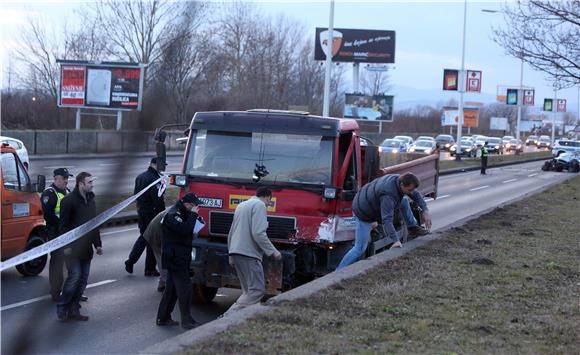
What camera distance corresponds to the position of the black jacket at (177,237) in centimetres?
908

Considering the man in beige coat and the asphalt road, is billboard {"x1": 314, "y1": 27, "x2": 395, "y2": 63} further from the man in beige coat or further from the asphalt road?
the man in beige coat

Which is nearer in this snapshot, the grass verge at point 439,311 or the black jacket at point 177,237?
the grass verge at point 439,311

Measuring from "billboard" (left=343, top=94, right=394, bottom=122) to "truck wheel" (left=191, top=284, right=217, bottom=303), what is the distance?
67.3 m

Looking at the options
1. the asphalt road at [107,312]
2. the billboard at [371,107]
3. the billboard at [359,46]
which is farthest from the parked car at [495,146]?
the asphalt road at [107,312]

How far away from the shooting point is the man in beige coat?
916 cm

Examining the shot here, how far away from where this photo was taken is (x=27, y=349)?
5.19ft

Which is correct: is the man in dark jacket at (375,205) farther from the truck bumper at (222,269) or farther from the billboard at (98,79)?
the billboard at (98,79)

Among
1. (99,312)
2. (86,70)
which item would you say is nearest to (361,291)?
(99,312)

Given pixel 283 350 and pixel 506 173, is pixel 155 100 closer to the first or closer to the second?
pixel 283 350

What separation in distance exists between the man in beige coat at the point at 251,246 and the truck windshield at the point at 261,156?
61.4 inches

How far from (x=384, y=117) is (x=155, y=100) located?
79015mm

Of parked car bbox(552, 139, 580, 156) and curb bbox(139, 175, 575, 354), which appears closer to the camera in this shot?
curb bbox(139, 175, 575, 354)

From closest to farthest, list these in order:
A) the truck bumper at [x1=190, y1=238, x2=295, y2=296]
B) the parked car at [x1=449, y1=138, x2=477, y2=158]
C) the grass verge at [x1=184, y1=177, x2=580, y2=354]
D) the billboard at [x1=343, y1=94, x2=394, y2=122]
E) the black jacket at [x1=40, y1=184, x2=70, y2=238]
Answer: the grass verge at [x1=184, y1=177, x2=580, y2=354], the black jacket at [x1=40, y1=184, x2=70, y2=238], the truck bumper at [x1=190, y1=238, x2=295, y2=296], the parked car at [x1=449, y1=138, x2=477, y2=158], the billboard at [x1=343, y1=94, x2=394, y2=122]

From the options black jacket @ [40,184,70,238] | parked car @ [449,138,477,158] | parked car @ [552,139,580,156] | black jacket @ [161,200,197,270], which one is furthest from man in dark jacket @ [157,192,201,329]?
parked car @ [449,138,477,158]
